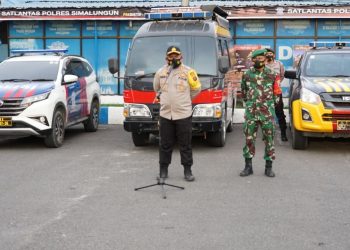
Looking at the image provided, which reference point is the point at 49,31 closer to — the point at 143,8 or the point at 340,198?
the point at 143,8

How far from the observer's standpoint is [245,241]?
16.0 feet

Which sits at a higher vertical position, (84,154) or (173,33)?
(173,33)

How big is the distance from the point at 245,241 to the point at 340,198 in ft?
6.64

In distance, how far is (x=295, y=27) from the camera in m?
19.5

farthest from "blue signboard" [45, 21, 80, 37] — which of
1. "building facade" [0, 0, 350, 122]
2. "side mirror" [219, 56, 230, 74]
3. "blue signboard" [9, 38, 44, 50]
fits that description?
"side mirror" [219, 56, 230, 74]

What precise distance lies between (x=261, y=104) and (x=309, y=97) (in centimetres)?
209

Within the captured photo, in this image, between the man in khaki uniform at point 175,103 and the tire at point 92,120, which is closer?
the man in khaki uniform at point 175,103

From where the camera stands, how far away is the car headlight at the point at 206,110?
9164 millimetres

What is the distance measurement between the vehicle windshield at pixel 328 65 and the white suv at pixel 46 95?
456cm

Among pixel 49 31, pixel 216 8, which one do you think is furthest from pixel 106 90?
pixel 216 8

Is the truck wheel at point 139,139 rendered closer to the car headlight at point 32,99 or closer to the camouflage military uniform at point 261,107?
the car headlight at point 32,99

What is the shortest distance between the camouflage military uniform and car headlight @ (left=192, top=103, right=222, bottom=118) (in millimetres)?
1615

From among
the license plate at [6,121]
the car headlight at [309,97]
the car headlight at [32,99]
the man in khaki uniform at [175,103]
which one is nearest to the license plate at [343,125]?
the car headlight at [309,97]

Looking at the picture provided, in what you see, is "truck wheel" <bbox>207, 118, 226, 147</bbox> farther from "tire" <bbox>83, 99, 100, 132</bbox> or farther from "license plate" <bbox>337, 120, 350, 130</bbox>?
"tire" <bbox>83, 99, 100, 132</bbox>
